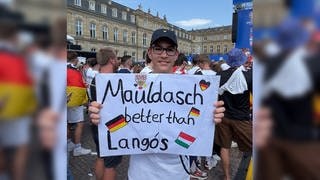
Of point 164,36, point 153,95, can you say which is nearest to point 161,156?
point 153,95

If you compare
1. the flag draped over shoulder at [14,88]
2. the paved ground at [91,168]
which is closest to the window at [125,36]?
the paved ground at [91,168]

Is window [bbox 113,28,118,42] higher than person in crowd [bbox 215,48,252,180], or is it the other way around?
window [bbox 113,28,118,42]

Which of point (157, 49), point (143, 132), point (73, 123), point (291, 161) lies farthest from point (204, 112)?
point (73, 123)

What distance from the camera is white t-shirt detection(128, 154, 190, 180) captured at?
1.83 meters

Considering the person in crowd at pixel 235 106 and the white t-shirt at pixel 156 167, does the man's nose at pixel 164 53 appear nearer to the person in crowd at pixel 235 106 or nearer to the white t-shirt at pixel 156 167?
the white t-shirt at pixel 156 167

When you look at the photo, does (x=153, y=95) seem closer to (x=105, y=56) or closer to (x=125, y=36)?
(x=105, y=56)

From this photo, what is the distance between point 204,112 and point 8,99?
1303 mm

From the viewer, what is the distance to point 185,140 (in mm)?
1841

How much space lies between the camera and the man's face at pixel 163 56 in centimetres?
196

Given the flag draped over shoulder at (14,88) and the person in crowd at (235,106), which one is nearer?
the flag draped over shoulder at (14,88)

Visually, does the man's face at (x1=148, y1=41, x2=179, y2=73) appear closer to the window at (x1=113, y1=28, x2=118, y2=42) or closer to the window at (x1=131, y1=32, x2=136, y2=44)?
the window at (x1=113, y1=28, x2=118, y2=42)

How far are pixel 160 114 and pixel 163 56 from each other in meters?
0.33

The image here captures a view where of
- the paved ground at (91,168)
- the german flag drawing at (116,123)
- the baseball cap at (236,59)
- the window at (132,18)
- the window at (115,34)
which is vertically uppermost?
the window at (132,18)

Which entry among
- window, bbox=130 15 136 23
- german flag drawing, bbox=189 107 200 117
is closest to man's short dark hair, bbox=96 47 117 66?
german flag drawing, bbox=189 107 200 117
